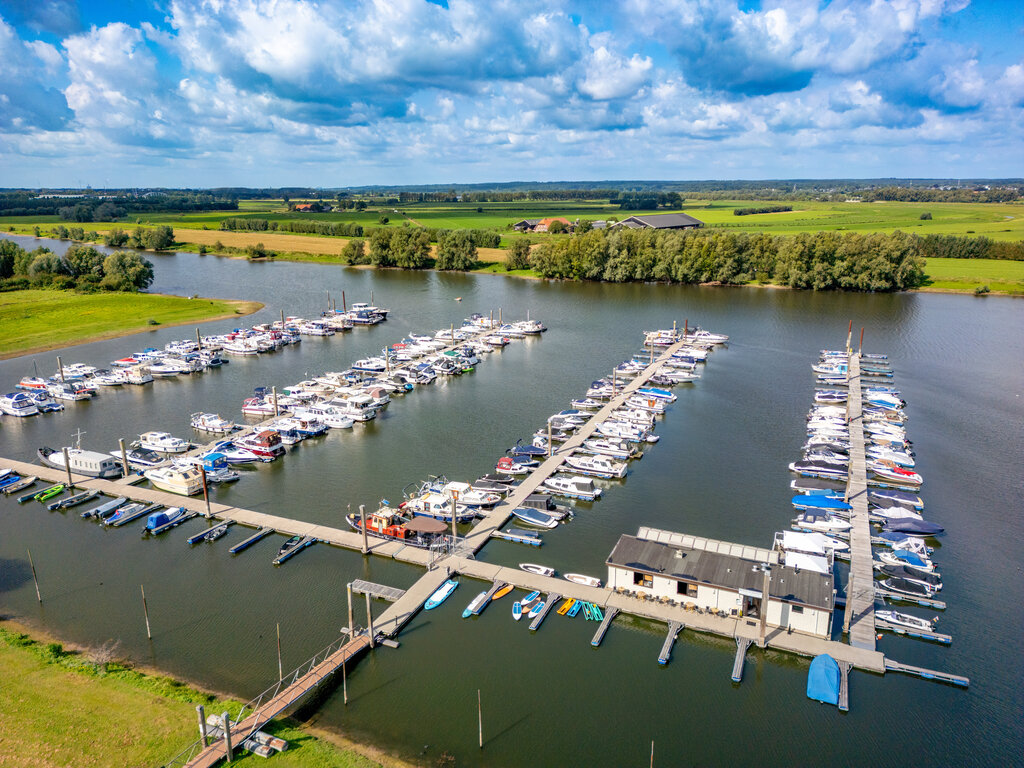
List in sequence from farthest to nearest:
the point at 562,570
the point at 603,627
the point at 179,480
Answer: the point at 179,480
the point at 562,570
the point at 603,627

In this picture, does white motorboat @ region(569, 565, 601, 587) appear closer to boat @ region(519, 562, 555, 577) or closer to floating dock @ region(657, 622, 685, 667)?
boat @ region(519, 562, 555, 577)

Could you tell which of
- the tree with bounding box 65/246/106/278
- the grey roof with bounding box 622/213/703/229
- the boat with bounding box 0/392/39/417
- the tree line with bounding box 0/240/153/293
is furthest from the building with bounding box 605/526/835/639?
the grey roof with bounding box 622/213/703/229

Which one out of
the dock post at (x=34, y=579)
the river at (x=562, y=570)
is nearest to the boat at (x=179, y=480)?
the river at (x=562, y=570)

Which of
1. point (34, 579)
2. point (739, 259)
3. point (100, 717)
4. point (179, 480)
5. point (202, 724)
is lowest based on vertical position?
point (34, 579)

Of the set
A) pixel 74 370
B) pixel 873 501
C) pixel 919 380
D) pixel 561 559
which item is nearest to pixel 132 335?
pixel 74 370

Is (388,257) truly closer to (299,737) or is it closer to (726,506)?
(726,506)

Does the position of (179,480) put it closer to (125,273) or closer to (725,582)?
(725,582)

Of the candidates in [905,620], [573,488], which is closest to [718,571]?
[905,620]
